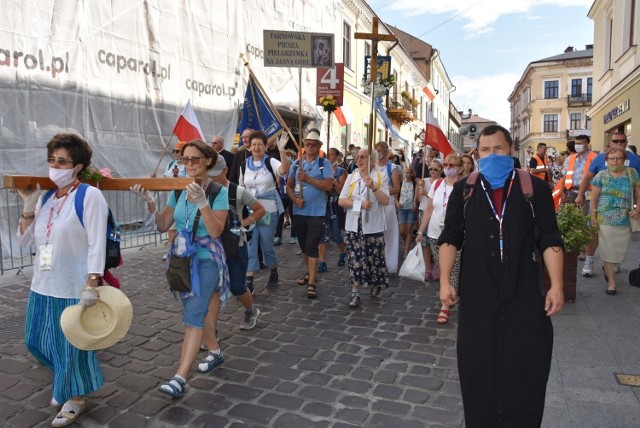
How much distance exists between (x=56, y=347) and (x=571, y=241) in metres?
5.36

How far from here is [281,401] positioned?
→ 148 inches

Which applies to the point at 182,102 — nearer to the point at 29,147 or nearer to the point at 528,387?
the point at 29,147

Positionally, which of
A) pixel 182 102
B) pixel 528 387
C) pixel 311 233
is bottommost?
pixel 528 387

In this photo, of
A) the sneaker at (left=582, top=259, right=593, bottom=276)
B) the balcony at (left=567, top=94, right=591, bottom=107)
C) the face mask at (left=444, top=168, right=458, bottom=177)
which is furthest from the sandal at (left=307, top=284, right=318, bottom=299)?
the balcony at (left=567, top=94, right=591, bottom=107)

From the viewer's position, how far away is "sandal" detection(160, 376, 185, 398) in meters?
3.72

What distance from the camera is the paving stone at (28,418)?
11.2ft

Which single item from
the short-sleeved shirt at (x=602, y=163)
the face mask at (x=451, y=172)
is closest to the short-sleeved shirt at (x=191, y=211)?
the face mask at (x=451, y=172)

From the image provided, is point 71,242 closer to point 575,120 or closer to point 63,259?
point 63,259

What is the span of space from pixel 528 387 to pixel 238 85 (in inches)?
468

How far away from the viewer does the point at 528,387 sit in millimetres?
2754

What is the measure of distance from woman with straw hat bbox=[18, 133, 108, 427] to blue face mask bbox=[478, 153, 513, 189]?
239cm

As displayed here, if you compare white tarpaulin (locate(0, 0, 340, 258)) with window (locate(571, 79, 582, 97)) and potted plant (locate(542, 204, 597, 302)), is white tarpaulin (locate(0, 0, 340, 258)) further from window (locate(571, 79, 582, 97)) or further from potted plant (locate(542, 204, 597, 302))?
window (locate(571, 79, 582, 97))

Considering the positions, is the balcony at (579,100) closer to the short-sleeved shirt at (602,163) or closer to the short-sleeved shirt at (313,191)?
the short-sleeved shirt at (602,163)

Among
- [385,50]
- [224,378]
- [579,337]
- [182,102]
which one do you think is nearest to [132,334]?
[224,378]
